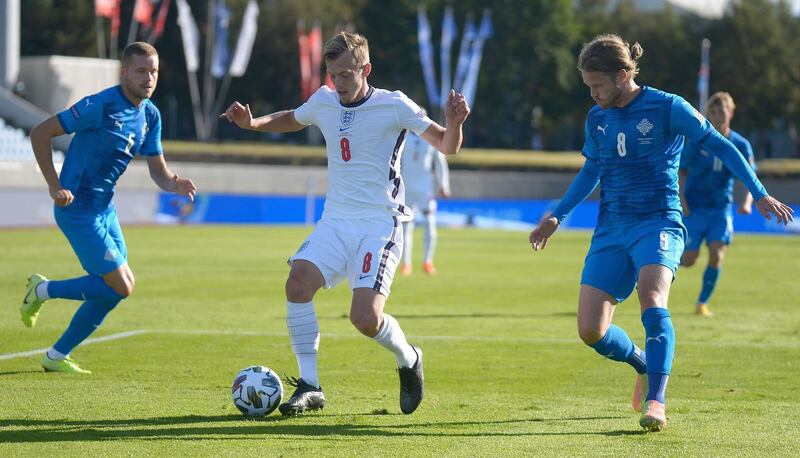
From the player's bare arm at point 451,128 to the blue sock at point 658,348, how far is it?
1.43 metres

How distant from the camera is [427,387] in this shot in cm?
825

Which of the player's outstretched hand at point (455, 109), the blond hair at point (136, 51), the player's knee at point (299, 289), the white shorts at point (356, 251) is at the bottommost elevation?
the player's knee at point (299, 289)

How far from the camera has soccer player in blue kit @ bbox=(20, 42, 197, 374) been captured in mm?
8125

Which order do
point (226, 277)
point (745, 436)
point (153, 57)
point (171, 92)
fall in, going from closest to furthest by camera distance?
point (745, 436) → point (153, 57) → point (226, 277) → point (171, 92)

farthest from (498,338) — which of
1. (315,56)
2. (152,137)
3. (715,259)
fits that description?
(315,56)

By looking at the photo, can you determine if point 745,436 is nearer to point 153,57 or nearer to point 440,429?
point 440,429

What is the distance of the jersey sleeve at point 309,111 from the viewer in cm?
740

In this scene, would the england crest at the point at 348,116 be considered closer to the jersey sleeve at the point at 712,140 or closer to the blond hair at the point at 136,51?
the blond hair at the point at 136,51

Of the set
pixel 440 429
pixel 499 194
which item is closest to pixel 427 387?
pixel 440 429

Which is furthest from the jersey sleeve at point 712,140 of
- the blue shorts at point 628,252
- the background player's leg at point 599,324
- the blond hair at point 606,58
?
the background player's leg at point 599,324

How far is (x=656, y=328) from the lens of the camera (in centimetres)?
669

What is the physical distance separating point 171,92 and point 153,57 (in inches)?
2752

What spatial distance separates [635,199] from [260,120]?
2318 millimetres

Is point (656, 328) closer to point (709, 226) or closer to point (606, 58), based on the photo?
point (606, 58)
